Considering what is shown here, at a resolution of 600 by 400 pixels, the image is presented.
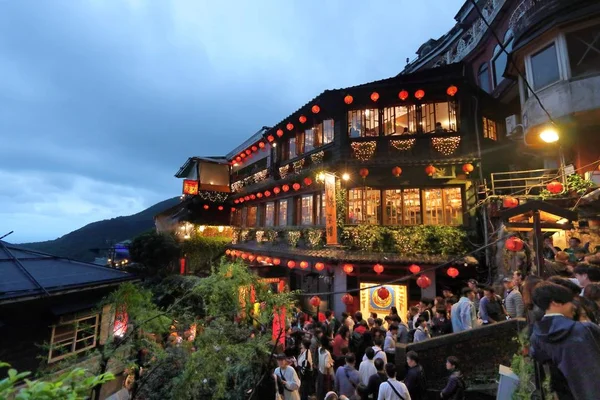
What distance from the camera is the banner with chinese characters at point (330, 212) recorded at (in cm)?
1462

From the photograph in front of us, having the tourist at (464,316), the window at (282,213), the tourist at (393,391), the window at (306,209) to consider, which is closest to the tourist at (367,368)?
the tourist at (393,391)

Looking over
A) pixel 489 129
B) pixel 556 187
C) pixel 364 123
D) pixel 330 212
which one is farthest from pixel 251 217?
pixel 556 187

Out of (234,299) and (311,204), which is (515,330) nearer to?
(234,299)

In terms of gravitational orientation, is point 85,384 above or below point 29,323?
above

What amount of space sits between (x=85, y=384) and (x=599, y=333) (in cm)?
510

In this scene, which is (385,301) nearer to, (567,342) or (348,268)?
(348,268)

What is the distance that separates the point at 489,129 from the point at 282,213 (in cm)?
1345

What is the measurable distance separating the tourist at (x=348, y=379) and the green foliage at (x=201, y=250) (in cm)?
2187

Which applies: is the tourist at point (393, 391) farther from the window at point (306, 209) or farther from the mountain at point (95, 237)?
the mountain at point (95, 237)

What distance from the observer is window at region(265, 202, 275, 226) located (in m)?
22.6

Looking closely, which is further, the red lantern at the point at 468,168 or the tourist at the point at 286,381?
the red lantern at the point at 468,168

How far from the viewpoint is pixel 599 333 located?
3354mm

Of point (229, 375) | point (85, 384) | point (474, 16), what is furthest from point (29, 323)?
point (474, 16)

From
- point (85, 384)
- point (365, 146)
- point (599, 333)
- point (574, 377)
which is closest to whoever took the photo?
point (85, 384)
